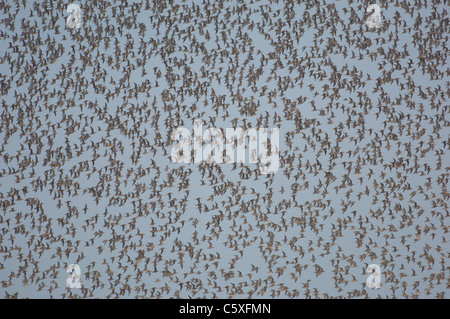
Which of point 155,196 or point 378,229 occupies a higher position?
point 155,196

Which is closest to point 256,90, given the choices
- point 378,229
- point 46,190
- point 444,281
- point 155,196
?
point 155,196

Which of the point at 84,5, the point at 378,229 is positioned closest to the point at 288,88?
the point at 378,229

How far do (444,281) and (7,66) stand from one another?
2974 millimetres

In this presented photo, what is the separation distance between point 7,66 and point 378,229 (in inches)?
97.0

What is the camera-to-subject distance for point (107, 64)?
10.2 ft

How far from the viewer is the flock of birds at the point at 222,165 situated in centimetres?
305

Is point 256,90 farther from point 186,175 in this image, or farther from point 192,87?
point 186,175

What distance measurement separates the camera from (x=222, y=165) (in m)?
3.08

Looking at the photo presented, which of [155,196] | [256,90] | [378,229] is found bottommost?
[378,229]

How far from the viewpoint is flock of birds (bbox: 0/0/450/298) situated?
10.0 feet

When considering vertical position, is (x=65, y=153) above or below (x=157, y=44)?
below

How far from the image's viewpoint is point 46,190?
10.1ft
